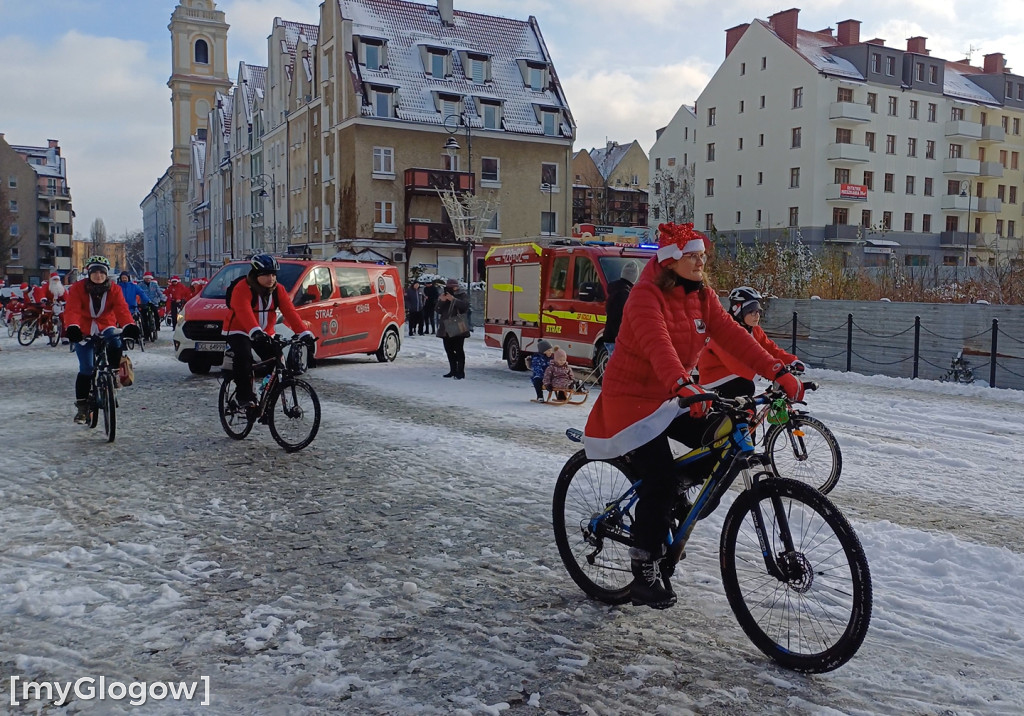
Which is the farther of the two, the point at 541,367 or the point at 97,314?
the point at 541,367

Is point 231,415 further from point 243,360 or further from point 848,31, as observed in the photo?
point 848,31

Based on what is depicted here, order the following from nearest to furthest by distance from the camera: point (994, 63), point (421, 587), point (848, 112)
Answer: point (421, 587) → point (848, 112) → point (994, 63)

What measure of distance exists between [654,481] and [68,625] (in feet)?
9.32

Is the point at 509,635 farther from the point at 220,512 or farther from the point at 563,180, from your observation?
the point at 563,180

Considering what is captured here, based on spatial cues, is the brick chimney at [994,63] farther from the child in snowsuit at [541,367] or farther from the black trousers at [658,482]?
the black trousers at [658,482]

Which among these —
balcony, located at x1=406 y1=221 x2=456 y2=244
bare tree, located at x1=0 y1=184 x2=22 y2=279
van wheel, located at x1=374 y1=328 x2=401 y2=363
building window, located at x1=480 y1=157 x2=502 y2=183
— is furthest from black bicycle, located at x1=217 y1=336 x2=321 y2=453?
bare tree, located at x1=0 y1=184 x2=22 y2=279

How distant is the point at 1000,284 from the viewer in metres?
19.1

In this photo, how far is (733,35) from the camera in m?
63.5

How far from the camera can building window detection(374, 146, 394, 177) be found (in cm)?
5031

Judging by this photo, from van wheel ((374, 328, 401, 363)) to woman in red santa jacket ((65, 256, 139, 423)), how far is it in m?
9.26

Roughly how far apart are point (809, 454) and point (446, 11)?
51.2 metres

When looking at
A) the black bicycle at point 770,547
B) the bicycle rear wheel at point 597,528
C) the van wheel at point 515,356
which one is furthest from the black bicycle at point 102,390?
the van wheel at point 515,356

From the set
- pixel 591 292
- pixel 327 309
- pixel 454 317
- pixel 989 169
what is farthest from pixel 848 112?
pixel 454 317

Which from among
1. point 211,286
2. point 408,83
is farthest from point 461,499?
point 408,83
